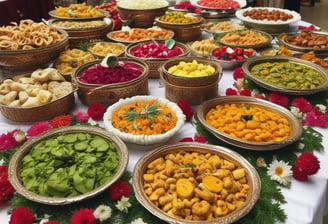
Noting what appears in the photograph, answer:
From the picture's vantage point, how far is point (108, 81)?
5.30ft

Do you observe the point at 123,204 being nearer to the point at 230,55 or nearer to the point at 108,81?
the point at 108,81

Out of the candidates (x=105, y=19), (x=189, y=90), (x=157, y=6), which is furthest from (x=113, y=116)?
(x=157, y=6)

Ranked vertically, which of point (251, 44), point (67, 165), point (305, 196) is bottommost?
point (305, 196)

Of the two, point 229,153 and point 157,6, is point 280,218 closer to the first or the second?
point 229,153

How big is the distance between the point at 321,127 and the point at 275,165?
1.54 ft

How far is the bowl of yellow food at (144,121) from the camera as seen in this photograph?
1.28m

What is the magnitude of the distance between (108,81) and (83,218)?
0.87 meters

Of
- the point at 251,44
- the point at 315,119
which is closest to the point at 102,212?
the point at 315,119

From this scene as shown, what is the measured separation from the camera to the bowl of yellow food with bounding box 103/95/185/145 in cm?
128

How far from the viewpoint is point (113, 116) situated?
1433 mm

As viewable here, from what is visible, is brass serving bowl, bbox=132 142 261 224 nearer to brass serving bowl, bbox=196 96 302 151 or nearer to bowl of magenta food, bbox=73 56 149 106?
brass serving bowl, bbox=196 96 302 151

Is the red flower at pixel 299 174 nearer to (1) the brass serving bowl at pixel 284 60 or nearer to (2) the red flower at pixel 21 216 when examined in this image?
(1) the brass serving bowl at pixel 284 60

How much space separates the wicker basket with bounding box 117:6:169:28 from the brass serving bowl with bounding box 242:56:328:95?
115cm

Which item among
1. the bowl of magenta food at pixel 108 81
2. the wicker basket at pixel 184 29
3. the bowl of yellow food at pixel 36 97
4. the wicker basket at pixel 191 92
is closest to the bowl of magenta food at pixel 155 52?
the bowl of magenta food at pixel 108 81
